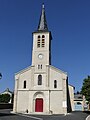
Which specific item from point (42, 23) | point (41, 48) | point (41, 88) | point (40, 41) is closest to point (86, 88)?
point (41, 88)

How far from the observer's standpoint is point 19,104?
3959cm

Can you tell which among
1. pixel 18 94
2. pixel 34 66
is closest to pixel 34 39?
pixel 34 66

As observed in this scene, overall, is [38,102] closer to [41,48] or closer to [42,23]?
[41,48]

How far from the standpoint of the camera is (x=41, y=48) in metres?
42.8

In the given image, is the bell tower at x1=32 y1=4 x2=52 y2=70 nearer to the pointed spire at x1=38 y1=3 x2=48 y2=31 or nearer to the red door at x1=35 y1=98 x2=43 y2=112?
the pointed spire at x1=38 y1=3 x2=48 y2=31

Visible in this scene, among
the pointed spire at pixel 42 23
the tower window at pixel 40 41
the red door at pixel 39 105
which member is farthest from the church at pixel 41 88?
the pointed spire at pixel 42 23

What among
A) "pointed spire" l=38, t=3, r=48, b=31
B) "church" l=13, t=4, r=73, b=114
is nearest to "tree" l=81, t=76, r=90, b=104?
"church" l=13, t=4, r=73, b=114

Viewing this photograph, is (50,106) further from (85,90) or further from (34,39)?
(34,39)

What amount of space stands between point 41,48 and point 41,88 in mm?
8238

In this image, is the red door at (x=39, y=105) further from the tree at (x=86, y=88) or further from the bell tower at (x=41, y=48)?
the tree at (x=86, y=88)

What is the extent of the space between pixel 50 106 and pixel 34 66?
27.3 ft

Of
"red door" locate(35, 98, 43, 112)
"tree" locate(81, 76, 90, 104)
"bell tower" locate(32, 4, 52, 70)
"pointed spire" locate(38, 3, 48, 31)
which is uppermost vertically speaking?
"pointed spire" locate(38, 3, 48, 31)

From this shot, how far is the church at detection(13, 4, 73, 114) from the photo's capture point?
1519 inches

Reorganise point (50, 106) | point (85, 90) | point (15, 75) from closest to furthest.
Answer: point (85, 90) < point (50, 106) < point (15, 75)
